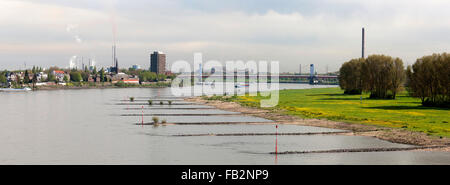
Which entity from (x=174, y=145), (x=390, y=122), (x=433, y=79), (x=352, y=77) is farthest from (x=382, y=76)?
(x=174, y=145)

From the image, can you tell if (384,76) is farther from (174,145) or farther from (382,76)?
(174,145)

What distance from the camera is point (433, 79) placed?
76.8 m

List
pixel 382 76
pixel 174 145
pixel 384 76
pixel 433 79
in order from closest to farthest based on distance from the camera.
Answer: pixel 174 145 → pixel 433 79 → pixel 384 76 → pixel 382 76

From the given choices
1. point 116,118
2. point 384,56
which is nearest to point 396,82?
point 384,56

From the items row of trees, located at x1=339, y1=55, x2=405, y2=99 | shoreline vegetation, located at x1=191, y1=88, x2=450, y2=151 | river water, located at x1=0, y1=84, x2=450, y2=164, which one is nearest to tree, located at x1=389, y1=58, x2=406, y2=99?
row of trees, located at x1=339, y1=55, x2=405, y2=99

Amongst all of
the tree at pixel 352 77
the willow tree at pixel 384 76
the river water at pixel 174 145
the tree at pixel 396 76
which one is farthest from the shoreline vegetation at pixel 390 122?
the tree at pixel 352 77

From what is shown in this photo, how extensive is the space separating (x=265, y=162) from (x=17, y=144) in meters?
24.9

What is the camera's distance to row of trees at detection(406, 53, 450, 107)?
7488 cm

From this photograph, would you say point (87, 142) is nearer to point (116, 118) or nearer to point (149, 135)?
point (149, 135)

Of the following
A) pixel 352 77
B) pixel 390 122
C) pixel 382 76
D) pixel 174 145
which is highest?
pixel 382 76

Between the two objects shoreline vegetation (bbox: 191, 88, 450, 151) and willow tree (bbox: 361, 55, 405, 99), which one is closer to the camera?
shoreline vegetation (bbox: 191, 88, 450, 151)

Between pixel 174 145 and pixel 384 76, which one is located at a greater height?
pixel 384 76

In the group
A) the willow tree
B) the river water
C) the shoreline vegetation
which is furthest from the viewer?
the willow tree

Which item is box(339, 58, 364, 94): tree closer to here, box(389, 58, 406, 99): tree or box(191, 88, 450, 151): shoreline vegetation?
box(389, 58, 406, 99): tree
